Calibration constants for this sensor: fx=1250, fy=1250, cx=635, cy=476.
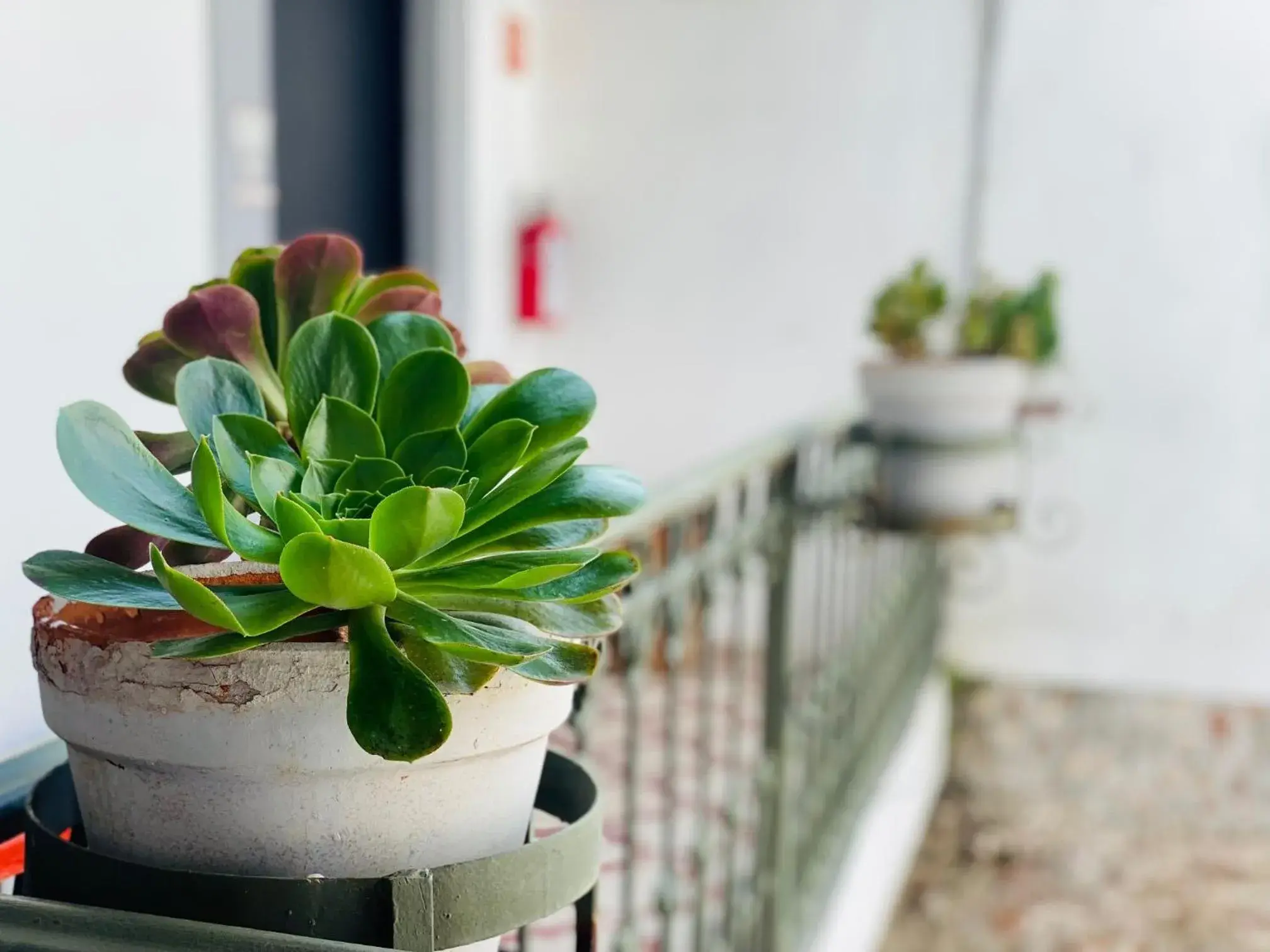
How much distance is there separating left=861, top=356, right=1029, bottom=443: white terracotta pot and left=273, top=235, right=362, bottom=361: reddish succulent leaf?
203 cm

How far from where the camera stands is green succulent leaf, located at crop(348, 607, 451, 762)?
A: 452 mm

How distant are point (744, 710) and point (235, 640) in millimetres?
3580

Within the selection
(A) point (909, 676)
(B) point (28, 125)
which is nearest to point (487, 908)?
(B) point (28, 125)

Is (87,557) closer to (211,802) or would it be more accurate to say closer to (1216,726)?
(211,802)

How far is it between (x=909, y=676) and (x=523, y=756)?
3.38 metres

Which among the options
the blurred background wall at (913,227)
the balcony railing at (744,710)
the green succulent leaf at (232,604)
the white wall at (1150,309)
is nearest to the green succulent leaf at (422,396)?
the green succulent leaf at (232,604)

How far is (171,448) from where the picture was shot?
0.58m

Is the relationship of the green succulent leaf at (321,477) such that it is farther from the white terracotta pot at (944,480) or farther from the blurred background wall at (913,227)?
the blurred background wall at (913,227)

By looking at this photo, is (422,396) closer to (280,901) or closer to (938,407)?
(280,901)

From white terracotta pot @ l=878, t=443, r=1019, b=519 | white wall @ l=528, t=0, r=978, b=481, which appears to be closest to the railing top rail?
white terracotta pot @ l=878, t=443, r=1019, b=519

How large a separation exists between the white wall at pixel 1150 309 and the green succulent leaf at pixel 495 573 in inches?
148

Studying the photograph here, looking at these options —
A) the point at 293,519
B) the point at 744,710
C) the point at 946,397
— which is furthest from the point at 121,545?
the point at 744,710

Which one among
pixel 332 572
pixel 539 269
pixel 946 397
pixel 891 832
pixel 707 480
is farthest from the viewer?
pixel 539 269

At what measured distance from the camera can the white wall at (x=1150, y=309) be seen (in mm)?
3879
